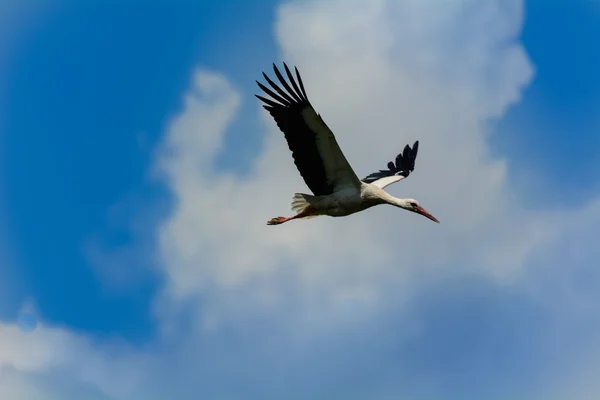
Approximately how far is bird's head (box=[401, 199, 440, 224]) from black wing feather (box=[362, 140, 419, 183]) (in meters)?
2.45

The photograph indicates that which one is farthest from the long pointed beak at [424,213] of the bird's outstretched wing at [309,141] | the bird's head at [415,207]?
the bird's outstretched wing at [309,141]

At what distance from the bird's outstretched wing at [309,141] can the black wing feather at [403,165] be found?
12.6 ft

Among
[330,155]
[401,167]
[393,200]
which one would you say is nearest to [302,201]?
[330,155]

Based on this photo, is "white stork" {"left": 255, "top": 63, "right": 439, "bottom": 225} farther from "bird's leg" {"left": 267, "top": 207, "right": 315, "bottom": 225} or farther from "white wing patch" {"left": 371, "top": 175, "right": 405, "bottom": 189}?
"white wing patch" {"left": 371, "top": 175, "right": 405, "bottom": 189}

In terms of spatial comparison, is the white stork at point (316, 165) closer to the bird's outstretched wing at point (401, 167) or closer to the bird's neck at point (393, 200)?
the bird's neck at point (393, 200)

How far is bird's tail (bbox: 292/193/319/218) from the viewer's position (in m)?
15.7

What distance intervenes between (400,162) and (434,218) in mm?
3372

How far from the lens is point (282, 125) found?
1483 cm

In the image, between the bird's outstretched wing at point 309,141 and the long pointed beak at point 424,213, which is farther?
the long pointed beak at point 424,213

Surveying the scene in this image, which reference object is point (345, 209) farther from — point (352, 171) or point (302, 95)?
point (302, 95)

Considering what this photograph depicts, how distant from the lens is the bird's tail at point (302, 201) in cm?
1569

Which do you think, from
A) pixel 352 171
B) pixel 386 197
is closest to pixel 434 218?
pixel 386 197

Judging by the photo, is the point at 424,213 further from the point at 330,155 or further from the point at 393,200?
the point at 330,155

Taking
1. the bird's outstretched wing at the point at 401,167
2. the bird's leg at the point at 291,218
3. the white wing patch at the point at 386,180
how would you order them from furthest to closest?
the bird's outstretched wing at the point at 401,167 → the white wing patch at the point at 386,180 → the bird's leg at the point at 291,218
